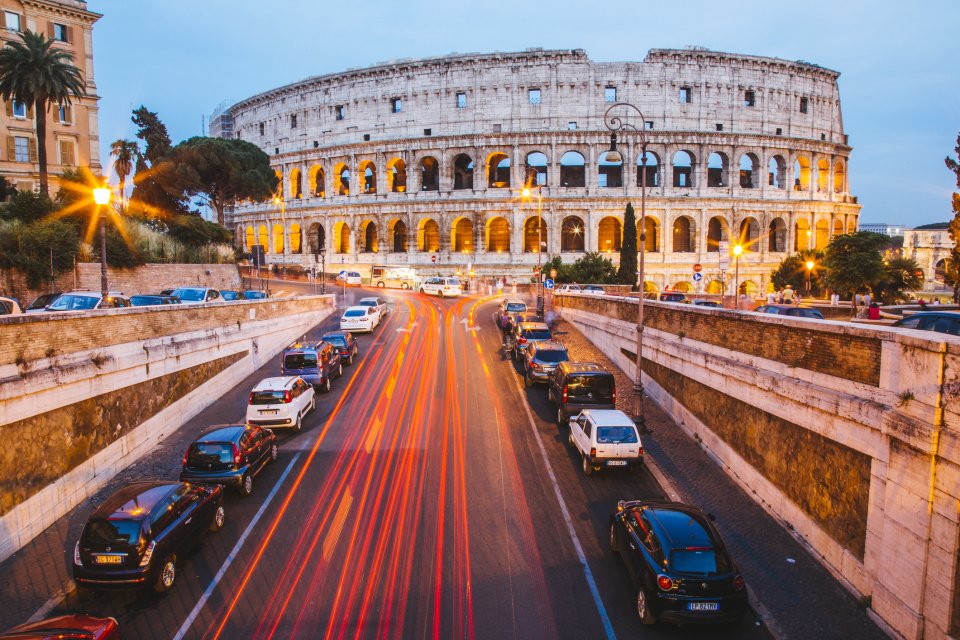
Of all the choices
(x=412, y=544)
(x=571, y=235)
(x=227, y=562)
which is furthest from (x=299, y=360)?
(x=571, y=235)

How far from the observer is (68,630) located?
7613 millimetres

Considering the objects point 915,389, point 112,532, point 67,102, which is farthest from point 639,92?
point 112,532

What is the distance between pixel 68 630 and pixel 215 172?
200 feet

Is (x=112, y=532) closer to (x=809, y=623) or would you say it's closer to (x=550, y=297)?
(x=809, y=623)

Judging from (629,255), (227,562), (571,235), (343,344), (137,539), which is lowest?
(227,562)

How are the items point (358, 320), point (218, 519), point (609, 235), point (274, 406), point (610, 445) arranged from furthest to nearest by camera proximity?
1. point (609, 235)
2. point (358, 320)
3. point (274, 406)
4. point (610, 445)
5. point (218, 519)

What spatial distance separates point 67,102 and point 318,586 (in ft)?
168

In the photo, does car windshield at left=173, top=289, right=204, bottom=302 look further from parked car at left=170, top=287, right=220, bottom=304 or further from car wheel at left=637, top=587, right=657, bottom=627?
car wheel at left=637, top=587, right=657, bottom=627

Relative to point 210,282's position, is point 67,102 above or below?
above

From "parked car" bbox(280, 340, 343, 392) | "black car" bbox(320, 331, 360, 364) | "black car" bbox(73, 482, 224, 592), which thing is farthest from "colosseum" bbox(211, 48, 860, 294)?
"black car" bbox(73, 482, 224, 592)

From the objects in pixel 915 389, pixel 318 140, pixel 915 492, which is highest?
pixel 318 140

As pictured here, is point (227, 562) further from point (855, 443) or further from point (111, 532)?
point (855, 443)

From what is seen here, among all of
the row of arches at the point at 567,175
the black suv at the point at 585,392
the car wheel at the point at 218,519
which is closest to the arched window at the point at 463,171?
the row of arches at the point at 567,175

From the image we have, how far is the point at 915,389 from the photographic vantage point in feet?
30.2
